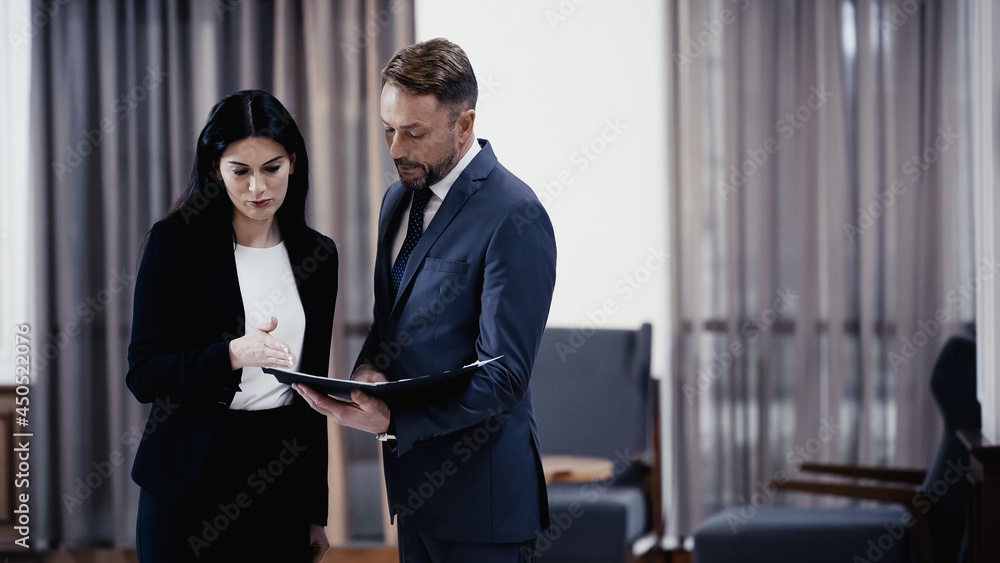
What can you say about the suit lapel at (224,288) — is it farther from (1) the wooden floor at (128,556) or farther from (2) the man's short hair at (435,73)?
(1) the wooden floor at (128,556)

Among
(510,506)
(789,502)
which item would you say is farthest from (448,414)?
(789,502)

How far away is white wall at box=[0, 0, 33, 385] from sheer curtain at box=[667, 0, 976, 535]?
2682 mm

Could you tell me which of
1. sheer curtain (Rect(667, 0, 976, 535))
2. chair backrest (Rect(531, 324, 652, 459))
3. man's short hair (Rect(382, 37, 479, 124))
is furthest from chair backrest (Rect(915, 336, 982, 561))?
man's short hair (Rect(382, 37, 479, 124))

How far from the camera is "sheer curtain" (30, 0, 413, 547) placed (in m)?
3.14

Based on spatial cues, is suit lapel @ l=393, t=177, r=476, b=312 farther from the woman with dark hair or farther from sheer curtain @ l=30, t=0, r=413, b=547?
sheer curtain @ l=30, t=0, r=413, b=547

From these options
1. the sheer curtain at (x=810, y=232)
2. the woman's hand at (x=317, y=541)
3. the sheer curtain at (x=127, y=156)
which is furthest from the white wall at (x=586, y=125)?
the woman's hand at (x=317, y=541)

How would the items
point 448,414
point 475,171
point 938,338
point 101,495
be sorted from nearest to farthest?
point 448,414, point 475,171, point 938,338, point 101,495

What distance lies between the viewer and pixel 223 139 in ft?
4.51

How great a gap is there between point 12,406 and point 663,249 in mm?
2735

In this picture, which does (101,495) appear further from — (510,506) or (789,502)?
(789,502)

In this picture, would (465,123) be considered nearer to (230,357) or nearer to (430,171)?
(430,171)

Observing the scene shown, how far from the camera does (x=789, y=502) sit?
3121mm

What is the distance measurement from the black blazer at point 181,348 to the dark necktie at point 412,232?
0.97 ft

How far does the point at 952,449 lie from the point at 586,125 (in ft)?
5.91
